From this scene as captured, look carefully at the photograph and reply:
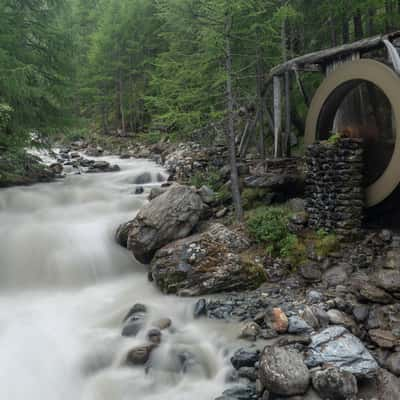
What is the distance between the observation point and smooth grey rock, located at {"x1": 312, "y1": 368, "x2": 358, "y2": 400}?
3869 mm

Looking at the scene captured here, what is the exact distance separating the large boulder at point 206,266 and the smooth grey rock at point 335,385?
7.93ft

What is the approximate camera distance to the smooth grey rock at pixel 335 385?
3.87 m

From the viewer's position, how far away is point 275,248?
682 cm

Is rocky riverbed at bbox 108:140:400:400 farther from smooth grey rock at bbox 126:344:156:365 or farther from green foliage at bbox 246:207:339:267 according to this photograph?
green foliage at bbox 246:207:339:267

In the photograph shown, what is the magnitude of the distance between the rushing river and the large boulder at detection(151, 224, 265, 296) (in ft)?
1.06

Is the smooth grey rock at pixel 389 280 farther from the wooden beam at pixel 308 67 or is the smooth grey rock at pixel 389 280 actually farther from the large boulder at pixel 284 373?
the wooden beam at pixel 308 67

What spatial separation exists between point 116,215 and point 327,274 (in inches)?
213

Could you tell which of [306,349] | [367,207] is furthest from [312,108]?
[306,349]

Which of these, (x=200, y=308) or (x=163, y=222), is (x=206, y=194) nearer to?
(x=163, y=222)

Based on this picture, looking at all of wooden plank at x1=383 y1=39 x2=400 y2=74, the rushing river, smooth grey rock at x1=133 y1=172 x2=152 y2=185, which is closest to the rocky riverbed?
the rushing river

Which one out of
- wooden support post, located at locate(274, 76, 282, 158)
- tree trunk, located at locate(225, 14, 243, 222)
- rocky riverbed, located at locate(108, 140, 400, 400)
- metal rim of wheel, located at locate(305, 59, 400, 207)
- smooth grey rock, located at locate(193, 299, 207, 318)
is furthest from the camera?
wooden support post, located at locate(274, 76, 282, 158)

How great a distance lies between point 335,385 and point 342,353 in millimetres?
467

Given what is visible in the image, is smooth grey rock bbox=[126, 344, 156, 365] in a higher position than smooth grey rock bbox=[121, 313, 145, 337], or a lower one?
lower

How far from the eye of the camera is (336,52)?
7293mm
